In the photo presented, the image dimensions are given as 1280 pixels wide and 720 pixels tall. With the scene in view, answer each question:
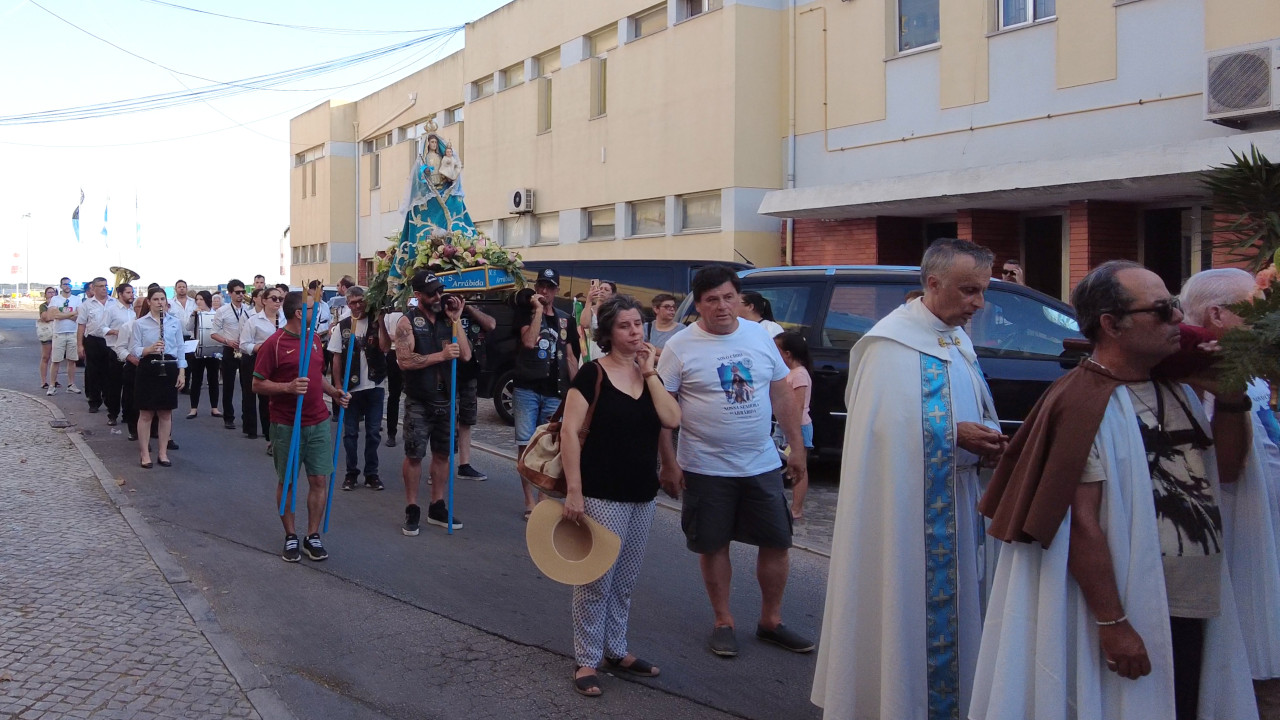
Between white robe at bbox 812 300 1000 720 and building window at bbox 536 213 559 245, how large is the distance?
72.4 feet

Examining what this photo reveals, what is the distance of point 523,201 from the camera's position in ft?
86.6

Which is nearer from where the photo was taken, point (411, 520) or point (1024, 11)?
point (411, 520)

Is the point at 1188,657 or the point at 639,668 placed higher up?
the point at 1188,657

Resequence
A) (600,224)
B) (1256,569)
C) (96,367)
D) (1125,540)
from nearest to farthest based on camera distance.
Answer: (1125,540), (1256,569), (96,367), (600,224)

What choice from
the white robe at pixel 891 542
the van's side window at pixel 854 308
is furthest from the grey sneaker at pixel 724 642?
the van's side window at pixel 854 308

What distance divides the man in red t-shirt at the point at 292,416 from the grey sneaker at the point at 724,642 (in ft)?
10.3

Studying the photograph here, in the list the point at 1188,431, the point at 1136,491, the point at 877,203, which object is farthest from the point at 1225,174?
the point at 877,203

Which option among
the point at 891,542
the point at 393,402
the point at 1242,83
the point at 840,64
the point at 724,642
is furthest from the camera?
the point at 840,64

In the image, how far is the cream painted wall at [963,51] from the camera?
15914 mm

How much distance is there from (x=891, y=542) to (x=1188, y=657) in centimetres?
115

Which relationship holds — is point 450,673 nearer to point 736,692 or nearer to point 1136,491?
point 736,692

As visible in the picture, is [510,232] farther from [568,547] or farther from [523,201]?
[568,547]

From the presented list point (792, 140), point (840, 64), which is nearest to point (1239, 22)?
point (840, 64)

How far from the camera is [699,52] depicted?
67.5ft
